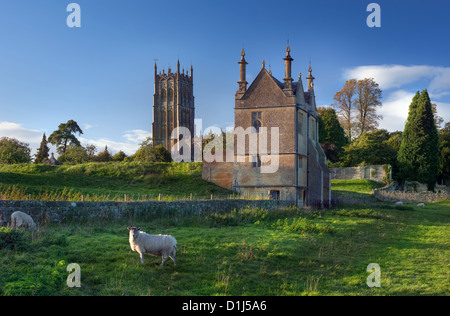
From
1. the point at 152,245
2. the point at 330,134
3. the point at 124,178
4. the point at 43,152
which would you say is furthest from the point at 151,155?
the point at 152,245

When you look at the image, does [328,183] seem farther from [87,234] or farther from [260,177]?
[87,234]

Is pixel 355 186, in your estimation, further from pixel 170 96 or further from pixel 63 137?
pixel 170 96

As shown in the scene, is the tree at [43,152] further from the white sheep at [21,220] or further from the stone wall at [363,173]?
the white sheep at [21,220]

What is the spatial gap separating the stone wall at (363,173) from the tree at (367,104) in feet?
59.2

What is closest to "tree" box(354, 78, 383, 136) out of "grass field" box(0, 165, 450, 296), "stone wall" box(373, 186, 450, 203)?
"stone wall" box(373, 186, 450, 203)

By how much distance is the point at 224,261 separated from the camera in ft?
46.9

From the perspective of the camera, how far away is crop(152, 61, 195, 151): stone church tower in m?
142

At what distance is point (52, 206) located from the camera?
62.3 feet

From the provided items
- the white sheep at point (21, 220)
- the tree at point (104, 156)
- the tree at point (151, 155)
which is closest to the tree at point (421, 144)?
the tree at point (151, 155)

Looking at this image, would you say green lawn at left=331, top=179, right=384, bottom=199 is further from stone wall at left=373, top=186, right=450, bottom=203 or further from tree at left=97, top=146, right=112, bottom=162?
tree at left=97, top=146, right=112, bottom=162

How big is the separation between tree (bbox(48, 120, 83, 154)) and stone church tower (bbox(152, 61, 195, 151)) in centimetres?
4833
